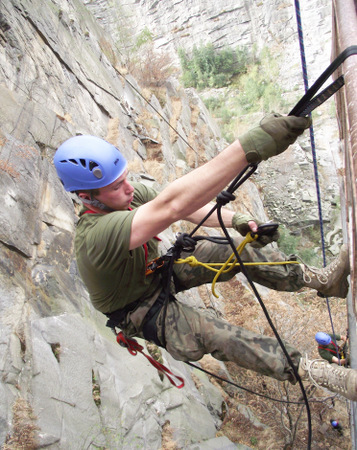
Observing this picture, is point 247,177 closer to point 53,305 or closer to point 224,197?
point 224,197

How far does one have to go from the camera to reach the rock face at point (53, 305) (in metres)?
3.13

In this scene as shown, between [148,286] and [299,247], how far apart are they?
41.6ft

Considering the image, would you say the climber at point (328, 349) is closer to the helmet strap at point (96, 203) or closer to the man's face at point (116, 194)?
the man's face at point (116, 194)

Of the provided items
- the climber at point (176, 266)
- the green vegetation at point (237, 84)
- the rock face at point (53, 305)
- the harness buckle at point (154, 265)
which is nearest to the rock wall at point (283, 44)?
the green vegetation at point (237, 84)

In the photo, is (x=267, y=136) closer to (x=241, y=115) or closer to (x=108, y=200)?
(x=108, y=200)

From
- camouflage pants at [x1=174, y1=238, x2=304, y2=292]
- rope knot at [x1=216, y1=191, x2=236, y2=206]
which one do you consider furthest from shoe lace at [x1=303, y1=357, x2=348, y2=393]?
rope knot at [x1=216, y1=191, x2=236, y2=206]

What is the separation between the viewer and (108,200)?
2.35 metres

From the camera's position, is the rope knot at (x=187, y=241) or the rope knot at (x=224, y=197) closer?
the rope knot at (x=224, y=197)

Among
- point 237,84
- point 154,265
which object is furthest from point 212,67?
point 154,265

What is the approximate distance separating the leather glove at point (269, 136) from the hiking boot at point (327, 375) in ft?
5.40

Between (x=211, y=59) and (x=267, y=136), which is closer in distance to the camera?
(x=267, y=136)

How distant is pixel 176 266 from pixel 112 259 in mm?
993

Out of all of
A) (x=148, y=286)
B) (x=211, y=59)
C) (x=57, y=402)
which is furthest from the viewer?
(x=211, y=59)

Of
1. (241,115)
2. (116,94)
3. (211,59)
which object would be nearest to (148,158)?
(116,94)
